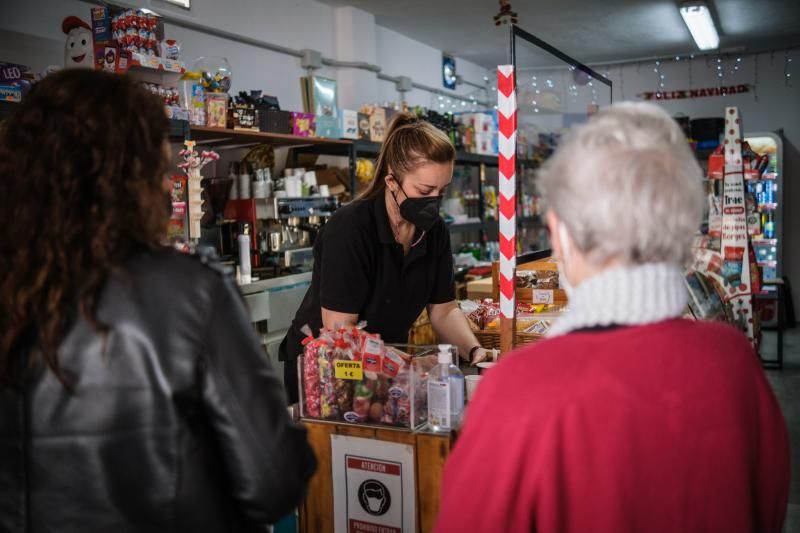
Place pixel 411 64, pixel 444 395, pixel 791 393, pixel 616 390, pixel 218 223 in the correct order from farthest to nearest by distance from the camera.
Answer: pixel 411 64 < pixel 791 393 < pixel 218 223 < pixel 444 395 < pixel 616 390

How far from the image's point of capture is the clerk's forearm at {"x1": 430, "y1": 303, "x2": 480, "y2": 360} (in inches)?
110

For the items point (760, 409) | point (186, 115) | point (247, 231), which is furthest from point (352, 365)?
point (247, 231)

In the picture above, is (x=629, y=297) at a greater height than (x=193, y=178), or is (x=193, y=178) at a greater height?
(x=193, y=178)

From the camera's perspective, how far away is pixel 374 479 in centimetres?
206

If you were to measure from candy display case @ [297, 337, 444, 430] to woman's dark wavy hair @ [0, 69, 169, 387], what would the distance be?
0.95 metres

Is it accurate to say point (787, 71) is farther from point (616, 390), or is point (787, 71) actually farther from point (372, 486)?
point (616, 390)

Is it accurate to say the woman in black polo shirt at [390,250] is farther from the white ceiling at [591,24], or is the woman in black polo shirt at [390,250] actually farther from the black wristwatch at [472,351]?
the white ceiling at [591,24]

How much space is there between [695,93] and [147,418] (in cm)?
1055

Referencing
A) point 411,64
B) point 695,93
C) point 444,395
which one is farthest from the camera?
point 695,93

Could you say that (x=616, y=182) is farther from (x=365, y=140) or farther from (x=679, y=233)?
(x=365, y=140)

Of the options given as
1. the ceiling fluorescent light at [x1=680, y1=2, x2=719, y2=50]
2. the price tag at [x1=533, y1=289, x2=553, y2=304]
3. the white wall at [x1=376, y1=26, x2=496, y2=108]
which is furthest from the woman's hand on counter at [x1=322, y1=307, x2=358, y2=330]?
the ceiling fluorescent light at [x1=680, y1=2, x2=719, y2=50]

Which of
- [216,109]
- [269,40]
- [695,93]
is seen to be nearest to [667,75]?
[695,93]

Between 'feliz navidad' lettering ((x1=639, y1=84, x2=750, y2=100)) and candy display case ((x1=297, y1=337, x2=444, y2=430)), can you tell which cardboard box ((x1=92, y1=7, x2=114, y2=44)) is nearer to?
candy display case ((x1=297, y1=337, x2=444, y2=430))

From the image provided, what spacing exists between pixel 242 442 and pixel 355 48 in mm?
6220
